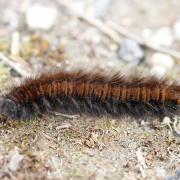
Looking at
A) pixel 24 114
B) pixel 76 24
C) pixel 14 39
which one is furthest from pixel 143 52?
pixel 24 114

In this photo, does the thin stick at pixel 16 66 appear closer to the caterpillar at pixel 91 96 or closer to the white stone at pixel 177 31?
the caterpillar at pixel 91 96

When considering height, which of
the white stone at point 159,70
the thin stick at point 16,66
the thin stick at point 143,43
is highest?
the thin stick at point 143,43

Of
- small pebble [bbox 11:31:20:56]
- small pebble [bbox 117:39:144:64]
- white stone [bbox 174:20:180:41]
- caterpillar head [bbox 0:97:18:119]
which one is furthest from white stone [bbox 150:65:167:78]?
caterpillar head [bbox 0:97:18:119]

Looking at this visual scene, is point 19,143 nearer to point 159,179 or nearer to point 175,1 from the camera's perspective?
point 159,179

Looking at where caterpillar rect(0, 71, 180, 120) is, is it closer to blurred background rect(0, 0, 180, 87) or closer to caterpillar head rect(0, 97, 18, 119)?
caterpillar head rect(0, 97, 18, 119)

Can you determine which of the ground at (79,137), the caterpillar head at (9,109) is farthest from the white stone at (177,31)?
the caterpillar head at (9,109)

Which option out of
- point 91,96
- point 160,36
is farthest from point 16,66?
point 160,36
